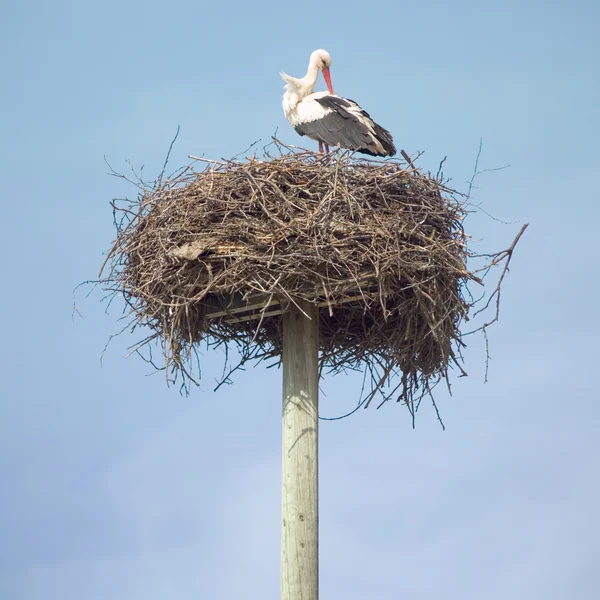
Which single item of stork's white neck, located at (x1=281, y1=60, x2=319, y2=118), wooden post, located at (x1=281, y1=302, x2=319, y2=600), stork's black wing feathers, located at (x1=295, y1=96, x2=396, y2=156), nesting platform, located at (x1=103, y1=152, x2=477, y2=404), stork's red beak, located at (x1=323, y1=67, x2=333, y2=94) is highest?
stork's red beak, located at (x1=323, y1=67, x2=333, y2=94)

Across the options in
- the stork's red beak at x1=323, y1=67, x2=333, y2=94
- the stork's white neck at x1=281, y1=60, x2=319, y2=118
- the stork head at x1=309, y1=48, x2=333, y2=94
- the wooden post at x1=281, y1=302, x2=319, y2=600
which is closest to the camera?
the wooden post at x1=281, y1=302, x2=319, y2=600

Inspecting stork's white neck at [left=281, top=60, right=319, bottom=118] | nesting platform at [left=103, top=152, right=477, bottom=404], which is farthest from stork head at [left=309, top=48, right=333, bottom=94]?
nesting platform at [left=103, top=152, right=477, bottom=404]

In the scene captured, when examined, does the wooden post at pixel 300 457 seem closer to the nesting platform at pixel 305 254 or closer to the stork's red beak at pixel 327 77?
the nesting platform at pixel 305 254

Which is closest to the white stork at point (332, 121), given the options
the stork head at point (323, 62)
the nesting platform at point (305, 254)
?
the stork head at point (323, 62)

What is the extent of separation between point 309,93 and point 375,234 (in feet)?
12.2

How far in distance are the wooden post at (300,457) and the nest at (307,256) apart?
185 millimetres

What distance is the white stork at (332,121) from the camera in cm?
828

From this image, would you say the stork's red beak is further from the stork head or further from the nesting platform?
the nesting platform

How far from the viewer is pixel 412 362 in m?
6.71

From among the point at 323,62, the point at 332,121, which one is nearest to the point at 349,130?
the point at 332,121

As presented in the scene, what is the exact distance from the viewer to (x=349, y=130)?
27.4 ft

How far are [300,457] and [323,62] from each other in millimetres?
5160

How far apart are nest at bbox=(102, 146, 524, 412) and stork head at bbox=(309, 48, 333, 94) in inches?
139

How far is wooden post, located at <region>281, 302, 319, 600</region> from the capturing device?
18.8 ft
